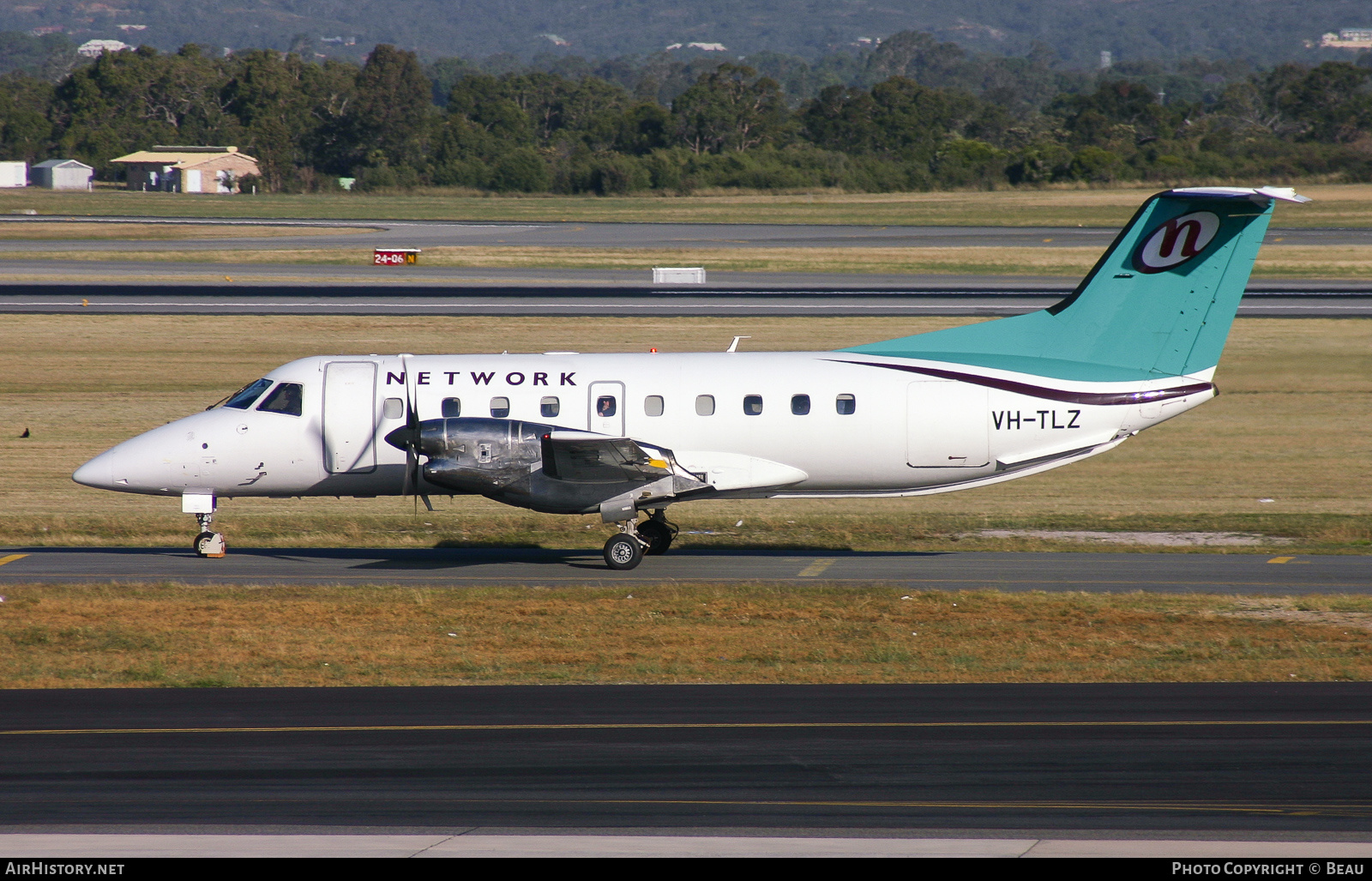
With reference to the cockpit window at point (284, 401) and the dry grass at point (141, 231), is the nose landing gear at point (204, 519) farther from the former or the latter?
the dry grass at point (141, 231)

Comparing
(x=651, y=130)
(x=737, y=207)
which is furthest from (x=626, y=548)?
(x=651, y=130)

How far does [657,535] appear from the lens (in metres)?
23.7

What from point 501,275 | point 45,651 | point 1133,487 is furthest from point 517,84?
point 45,651

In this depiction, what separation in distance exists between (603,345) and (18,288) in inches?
1061

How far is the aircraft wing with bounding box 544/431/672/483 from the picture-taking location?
21.4 m

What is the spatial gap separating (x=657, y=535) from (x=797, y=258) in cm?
4769

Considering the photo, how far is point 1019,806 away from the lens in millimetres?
11055

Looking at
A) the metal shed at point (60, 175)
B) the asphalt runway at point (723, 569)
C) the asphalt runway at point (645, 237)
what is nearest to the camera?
the asphalt runway at point (723, 569)

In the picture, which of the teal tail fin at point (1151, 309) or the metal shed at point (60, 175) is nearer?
the teal tail fin at point (1151, 309)

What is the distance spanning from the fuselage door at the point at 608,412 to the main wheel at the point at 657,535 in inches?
82.9

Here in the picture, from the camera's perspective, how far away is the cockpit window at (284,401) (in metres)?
22.8

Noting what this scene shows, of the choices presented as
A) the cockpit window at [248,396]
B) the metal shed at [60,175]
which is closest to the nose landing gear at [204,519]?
the cockpit window at [248,396]

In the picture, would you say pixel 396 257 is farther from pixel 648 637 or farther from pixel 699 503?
pixel 648 637

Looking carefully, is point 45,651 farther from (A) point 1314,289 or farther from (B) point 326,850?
(A) point 1314,289
